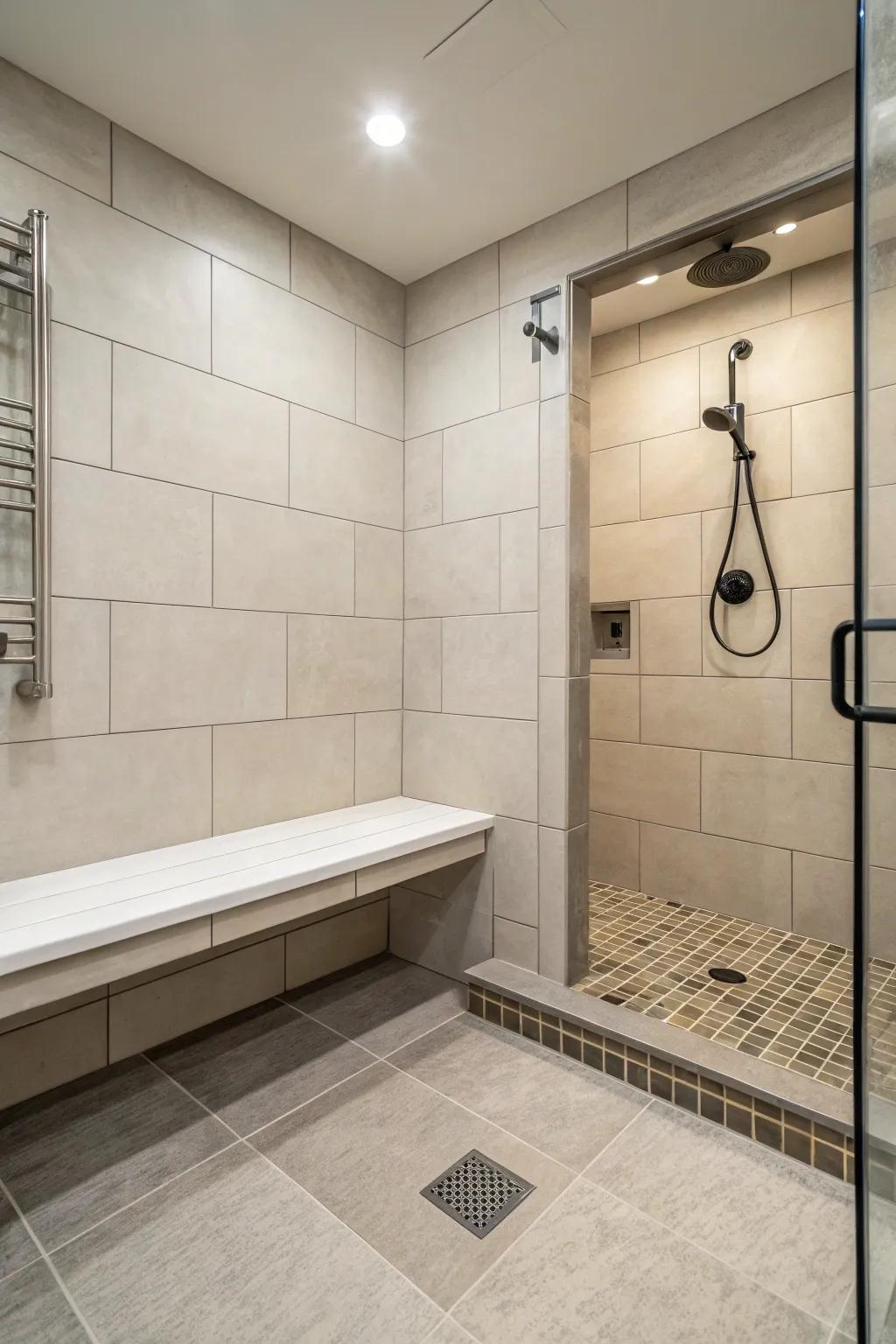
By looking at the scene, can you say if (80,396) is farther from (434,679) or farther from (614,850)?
(614,850)

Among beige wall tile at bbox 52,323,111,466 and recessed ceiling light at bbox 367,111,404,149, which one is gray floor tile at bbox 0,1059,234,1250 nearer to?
beige wall tile at bbox 52,323,111,466

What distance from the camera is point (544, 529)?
7.90 feet

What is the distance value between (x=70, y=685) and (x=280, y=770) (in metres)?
0.75

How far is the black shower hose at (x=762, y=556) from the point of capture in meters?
2.85

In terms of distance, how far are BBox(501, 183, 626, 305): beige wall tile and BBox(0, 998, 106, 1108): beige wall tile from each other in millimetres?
2680

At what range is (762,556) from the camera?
9.43 ft

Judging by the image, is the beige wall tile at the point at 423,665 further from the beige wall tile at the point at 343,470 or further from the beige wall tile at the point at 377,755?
the beige wall tile at the point at 343,470

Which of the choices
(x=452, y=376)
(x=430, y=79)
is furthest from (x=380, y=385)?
(x=430, y=79)

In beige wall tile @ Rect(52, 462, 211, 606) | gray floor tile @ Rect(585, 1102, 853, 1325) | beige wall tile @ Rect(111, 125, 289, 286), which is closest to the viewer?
gray floor tile @ Rect(585, 1102, 853, 1325)

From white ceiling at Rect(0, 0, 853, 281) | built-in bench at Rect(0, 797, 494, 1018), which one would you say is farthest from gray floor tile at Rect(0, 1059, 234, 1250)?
white ceiling at Rect(0, 0, 853, 281)

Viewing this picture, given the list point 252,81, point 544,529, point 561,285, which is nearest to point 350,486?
point 544,529

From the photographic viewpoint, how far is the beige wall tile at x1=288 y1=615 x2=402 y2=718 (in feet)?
8.25

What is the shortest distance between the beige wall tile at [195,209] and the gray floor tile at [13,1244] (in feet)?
8.39

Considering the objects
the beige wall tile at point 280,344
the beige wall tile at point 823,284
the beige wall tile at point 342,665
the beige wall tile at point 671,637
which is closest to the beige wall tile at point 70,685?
the beige wall tile at point 342,665
